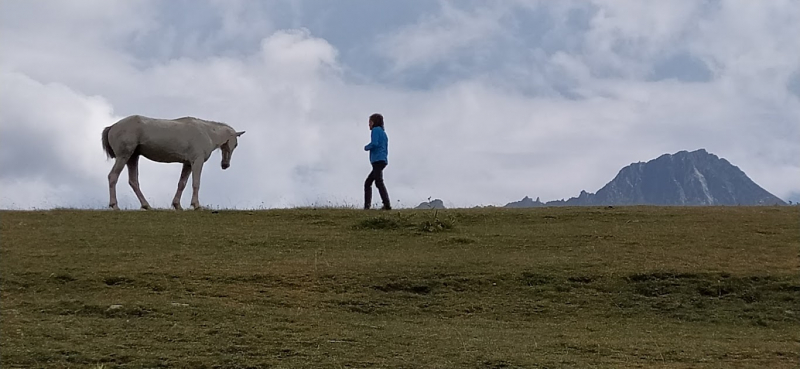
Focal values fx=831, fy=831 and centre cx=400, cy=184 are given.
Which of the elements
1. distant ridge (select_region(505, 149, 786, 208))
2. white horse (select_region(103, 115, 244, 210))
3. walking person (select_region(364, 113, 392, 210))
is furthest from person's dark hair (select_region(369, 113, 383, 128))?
distant ridge (select_region(505, 149, 786, 208))

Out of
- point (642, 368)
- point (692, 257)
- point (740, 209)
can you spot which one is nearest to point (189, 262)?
point (642, 368)

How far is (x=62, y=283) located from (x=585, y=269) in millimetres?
7073

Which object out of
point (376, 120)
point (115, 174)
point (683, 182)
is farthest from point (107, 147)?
point (683, 182)

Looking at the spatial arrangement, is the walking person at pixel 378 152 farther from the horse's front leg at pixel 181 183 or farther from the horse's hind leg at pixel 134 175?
the horse's hind leg at pixel 134 175

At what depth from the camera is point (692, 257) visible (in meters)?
12.6

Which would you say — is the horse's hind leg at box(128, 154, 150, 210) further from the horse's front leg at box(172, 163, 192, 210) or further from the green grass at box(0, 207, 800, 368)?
the green grass at box(0, 207, 800, 368)

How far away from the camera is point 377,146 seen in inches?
664

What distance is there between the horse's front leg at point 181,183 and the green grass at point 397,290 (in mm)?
1850

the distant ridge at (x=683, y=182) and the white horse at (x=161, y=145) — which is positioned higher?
the distant ridge at (x=683, y=182)

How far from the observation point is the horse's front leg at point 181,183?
18069 millimetres

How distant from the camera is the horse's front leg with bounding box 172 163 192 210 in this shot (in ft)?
59.3

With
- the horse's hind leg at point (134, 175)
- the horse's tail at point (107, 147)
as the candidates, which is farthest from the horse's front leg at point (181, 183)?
the horse's tail at point (107, 147)

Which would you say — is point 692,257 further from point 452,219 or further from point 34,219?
point 34,219

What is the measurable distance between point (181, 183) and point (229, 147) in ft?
5.51
